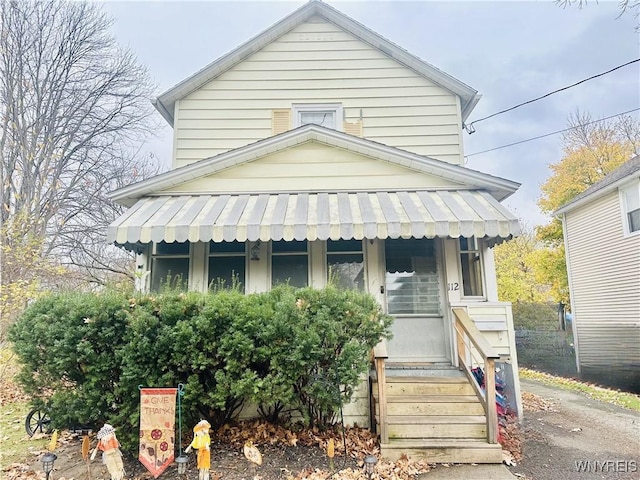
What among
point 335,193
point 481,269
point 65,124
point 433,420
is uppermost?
point 65,124

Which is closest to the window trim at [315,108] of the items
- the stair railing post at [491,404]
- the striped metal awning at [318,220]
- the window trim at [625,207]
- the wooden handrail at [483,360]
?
the striped metal awning at [318,220]

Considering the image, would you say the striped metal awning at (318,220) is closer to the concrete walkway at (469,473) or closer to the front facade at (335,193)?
the front facade at (335,193)

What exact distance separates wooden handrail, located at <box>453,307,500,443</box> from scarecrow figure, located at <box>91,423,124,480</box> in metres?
4.37

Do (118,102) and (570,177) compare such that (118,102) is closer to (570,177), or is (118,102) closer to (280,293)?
(280,293)

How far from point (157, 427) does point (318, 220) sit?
360cm

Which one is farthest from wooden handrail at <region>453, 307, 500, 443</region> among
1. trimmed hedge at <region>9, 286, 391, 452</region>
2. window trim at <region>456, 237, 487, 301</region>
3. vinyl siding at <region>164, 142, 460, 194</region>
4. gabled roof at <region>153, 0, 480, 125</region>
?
gabled roof at <region>153, 0, 480, 125</region>

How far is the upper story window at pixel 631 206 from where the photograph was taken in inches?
466

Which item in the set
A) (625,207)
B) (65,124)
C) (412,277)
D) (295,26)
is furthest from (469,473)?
(65,124)

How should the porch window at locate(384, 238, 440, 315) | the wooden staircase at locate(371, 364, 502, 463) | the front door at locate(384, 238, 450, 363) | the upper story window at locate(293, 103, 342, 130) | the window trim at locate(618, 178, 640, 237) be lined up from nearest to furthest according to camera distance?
the wooden staircase at locate(371, 364, 502, 463) → the front door at locate(384, 238, 450, 363) → the porch window at locate(384, 238, 440, 315) → the upper story window at locate(293, 103, 342, 130) → the window trim at locate(618, 178, 640, 237)

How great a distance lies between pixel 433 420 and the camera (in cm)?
507

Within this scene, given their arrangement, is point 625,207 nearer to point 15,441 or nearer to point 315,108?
point 315,108

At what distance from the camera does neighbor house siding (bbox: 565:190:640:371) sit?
39.8ft

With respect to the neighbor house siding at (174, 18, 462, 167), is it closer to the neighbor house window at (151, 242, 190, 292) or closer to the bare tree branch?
the neighbor house window at (151, 242, 190, 292)

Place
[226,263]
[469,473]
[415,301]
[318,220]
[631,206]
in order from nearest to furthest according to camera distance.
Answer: [469,473]
[318,220]
[415,301]
[226,263]
[631,206]
